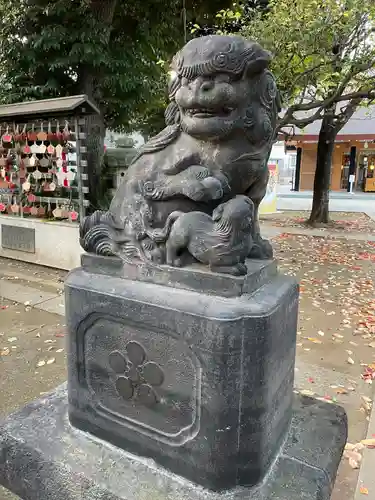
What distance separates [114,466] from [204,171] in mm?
1381

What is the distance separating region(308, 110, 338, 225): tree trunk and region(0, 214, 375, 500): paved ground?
4.36 metres

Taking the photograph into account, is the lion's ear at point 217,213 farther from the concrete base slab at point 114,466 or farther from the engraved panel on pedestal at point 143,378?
the concrete base slab at point 114,466

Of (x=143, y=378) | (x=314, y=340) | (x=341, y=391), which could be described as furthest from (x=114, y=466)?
(x=314, y=340)

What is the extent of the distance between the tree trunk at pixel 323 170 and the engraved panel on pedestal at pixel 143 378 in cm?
1096

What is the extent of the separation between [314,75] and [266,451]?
754 cm

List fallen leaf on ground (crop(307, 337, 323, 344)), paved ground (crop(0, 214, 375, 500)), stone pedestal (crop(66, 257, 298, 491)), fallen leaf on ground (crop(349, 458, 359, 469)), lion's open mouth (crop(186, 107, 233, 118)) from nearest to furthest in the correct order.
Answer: stone pedestal (crop(66, 257, 298, 491)) < lion's open mouth (crop(186, 107, 233, 118)) < fallen leaf on ground (crop(349, 458, 359, 469)) < paved ground (crop(0, 214, 375, 500)) < fallen leaf on ground (crop(307, 337, 323, 344))

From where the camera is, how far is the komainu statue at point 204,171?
5.53 ft

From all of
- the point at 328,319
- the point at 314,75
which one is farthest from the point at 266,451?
the point at 314,75

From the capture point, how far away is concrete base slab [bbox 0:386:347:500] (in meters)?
1.74

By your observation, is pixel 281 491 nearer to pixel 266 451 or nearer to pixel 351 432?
pixel 266 451

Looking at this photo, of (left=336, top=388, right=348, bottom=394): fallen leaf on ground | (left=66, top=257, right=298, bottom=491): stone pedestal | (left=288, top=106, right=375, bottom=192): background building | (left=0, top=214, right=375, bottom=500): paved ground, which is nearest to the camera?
(left=66, top=257, right=298, bottom=491): stone pedestal

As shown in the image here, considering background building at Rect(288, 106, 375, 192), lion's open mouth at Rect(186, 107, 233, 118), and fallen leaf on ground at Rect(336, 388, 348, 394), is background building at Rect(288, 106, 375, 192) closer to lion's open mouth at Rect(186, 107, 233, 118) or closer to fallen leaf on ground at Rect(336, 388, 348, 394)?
fallen leaf on ground at Rect(336, 388, 348, 394)

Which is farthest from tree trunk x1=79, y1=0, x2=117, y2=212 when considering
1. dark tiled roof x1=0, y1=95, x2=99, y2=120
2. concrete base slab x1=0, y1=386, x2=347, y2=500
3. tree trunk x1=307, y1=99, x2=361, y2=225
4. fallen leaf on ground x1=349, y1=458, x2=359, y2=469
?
tree trunk x1=307, y1=99, x2=361, y2=225

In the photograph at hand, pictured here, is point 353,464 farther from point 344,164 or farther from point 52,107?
point 344,164
